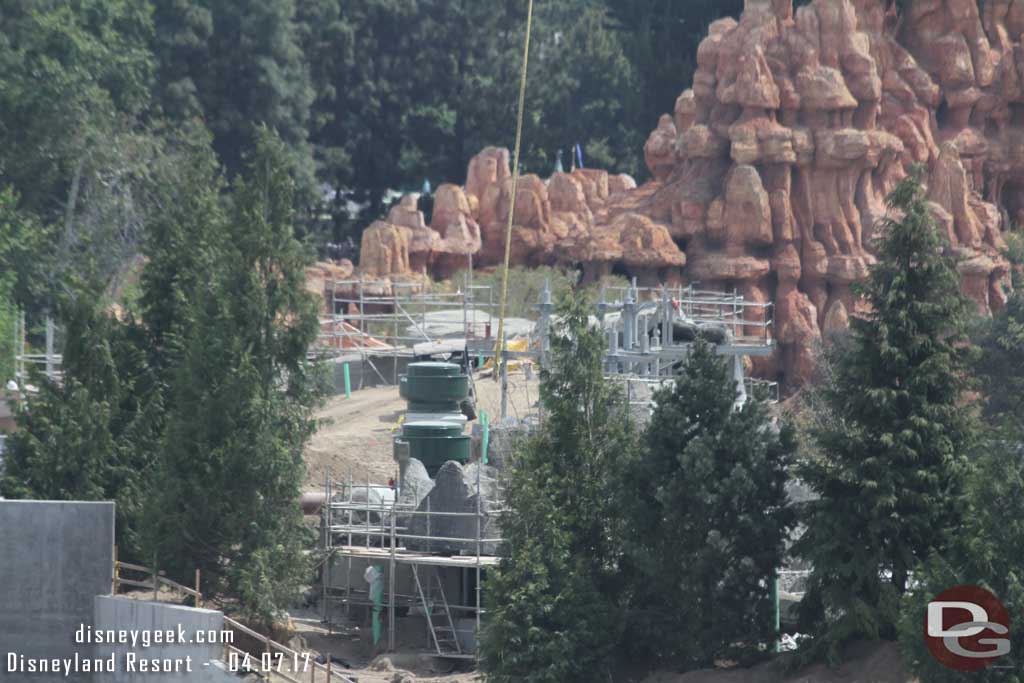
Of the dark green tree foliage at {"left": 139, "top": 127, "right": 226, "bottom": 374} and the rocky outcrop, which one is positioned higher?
the rocky outcrop

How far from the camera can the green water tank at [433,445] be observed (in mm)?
28219

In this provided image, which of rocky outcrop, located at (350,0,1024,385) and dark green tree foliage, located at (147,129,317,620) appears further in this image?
rocky outcrop, located at (350,0,1024,385)

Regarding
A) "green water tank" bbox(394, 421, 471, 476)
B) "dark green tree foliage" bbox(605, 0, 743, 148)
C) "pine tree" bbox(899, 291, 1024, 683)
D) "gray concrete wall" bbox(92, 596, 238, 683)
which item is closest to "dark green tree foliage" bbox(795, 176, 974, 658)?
"pine tree" bbox(899, 291, 1024, 683)

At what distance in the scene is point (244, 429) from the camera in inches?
954

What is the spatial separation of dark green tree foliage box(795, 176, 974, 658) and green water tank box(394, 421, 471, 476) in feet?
26.3

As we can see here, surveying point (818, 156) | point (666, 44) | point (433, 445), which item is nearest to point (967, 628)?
point (433, 445)

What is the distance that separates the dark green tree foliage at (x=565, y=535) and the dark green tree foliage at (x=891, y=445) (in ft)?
8.91

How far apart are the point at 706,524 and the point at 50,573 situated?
29.0ft

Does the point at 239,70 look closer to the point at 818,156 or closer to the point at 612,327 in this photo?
the point at 818,156

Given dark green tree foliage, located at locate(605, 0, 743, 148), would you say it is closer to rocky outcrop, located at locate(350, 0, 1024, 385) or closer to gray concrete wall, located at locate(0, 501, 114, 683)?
rocky outcrop, located at locate(350, 0, 1024, 385)

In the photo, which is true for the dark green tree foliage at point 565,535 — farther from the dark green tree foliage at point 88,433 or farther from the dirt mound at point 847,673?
the dark green tree foliage at point 88,433

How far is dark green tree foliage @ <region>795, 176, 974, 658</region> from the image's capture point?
67.3 ft

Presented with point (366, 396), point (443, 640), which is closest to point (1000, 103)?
point (366, 396)

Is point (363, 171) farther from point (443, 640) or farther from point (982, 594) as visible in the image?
point (982, 594)
